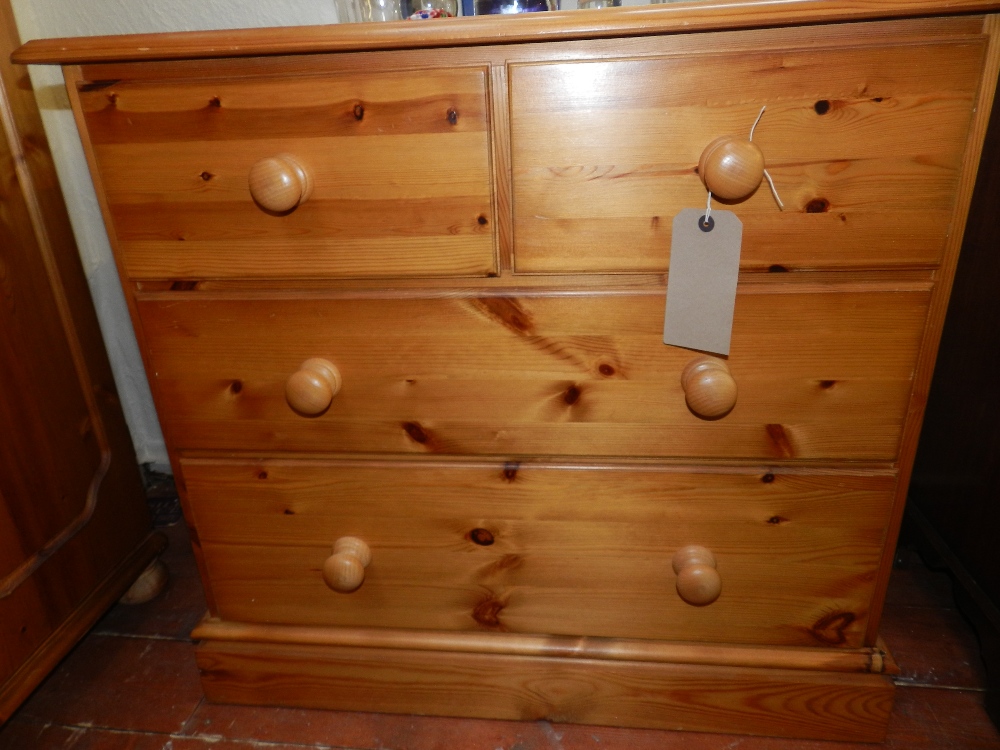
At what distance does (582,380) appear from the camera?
2.34 feet

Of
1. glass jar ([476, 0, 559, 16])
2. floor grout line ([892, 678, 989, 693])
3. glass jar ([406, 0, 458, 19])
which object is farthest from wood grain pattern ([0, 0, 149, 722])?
floor grout line ([892, 678, 989, 693])

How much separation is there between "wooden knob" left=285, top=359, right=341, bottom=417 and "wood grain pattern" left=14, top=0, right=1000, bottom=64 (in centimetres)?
32

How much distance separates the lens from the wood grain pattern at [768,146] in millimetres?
582

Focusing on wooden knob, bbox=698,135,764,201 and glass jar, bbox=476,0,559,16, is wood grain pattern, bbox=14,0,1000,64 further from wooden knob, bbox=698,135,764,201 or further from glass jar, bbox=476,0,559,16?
glass jar, bbox=476,0,559,16

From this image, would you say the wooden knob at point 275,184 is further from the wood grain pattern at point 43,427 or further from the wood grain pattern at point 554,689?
the wood grain pattern at point 554,689

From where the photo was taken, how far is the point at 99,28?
1124mm

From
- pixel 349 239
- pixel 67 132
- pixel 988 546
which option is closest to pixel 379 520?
pixel 349 239

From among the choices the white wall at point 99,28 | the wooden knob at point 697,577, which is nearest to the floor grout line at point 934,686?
the wooden knob at point 697,577

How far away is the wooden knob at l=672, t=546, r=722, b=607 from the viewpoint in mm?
719

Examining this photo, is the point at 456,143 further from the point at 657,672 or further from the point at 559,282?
the point at 657,672

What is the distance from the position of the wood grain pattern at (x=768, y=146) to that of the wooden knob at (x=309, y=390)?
0.26m

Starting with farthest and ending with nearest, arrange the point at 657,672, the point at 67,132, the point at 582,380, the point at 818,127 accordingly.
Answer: the point at 67,132
the point at 657,672
the point at 582,380
the point at 818,127

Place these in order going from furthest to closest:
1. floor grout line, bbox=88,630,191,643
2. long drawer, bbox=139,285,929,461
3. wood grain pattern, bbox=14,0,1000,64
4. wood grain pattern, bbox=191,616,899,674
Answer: floor grout line, bbox=88,630,191,643
wood grain pattern, bbox=191,616,899,674
long drawer, bbox=139,285,929,461
wood grain pattern, bbox=14,0,1000,64

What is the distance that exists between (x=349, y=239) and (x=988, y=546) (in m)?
0.93
